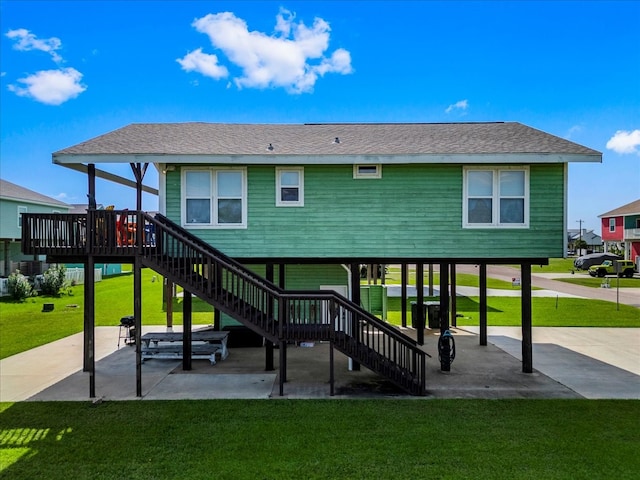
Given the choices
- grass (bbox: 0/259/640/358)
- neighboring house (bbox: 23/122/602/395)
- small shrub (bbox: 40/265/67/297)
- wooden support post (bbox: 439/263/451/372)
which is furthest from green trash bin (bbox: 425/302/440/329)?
small shrub (bbox: 40/265/67/297)

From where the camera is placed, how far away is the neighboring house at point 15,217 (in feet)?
86.8

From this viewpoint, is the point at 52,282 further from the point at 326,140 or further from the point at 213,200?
the point at 326,140

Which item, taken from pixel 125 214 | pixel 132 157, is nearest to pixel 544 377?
pixel 125 214

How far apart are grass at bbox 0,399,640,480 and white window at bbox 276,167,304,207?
4.54 m

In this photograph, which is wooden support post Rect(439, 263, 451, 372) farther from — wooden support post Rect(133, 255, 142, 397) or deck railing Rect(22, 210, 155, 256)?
deck railing Rect(22, 210, 155, 256)

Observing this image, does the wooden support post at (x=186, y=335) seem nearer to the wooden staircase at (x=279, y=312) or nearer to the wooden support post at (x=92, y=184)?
the wooden staircase at (x=279, y=312)

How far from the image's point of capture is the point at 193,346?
35.6 ft

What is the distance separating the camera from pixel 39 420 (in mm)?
6988

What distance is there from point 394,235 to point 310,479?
569 centimetres

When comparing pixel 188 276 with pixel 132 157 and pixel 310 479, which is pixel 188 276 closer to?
pixel 132 157

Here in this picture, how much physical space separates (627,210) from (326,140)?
46.8 metres

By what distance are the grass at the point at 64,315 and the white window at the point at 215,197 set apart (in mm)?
7262

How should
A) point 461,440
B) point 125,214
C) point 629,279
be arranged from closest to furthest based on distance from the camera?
point 461,440
point 125,214
point 629,279

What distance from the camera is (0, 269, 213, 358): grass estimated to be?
→ 12.9 metres
